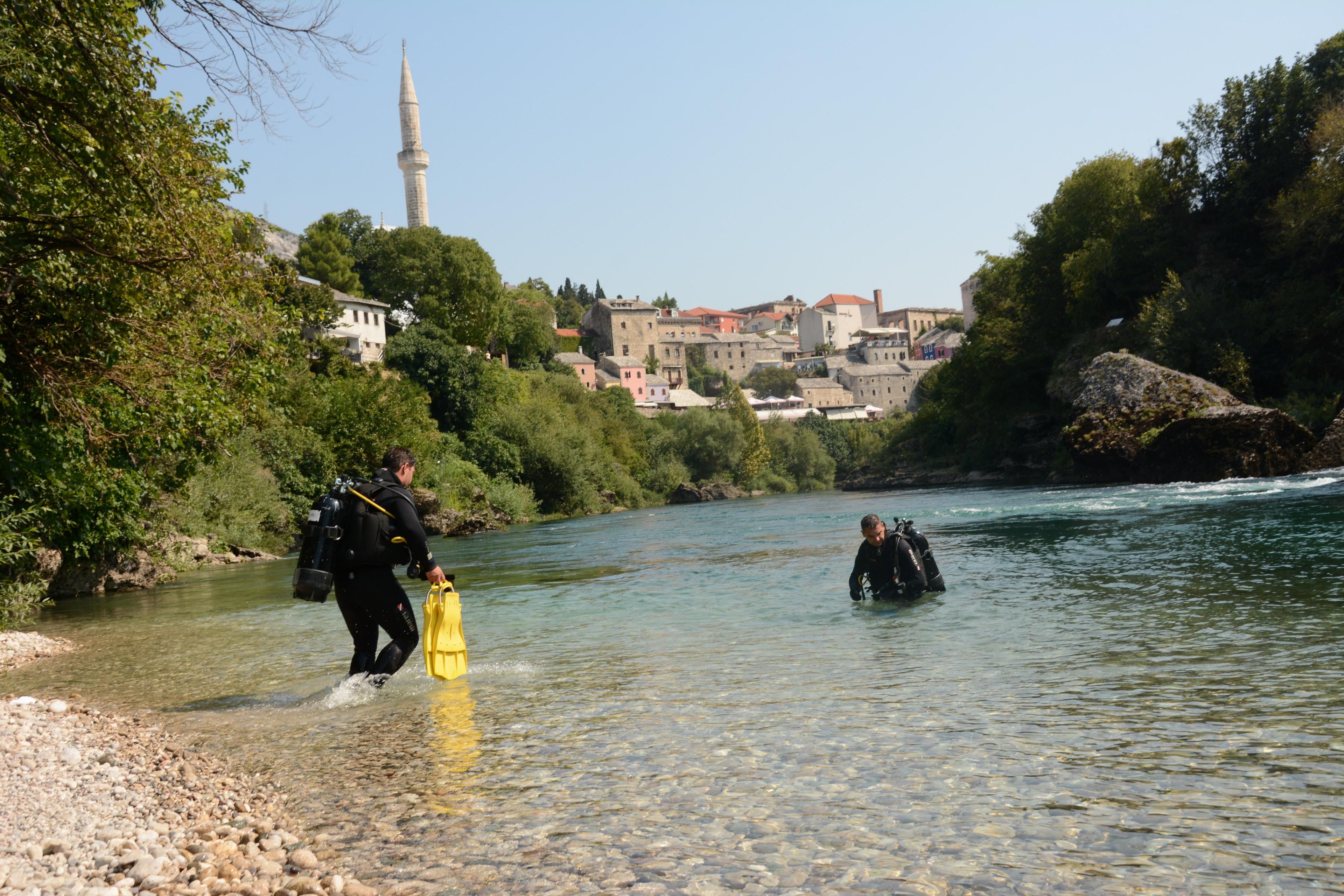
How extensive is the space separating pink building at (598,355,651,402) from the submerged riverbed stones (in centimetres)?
12198

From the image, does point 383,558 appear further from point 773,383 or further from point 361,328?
point 773,383

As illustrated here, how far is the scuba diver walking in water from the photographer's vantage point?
7590 mm

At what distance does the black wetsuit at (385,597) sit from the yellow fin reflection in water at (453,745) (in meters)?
0.57

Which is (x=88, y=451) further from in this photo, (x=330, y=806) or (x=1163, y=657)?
(x=1163, y=657)

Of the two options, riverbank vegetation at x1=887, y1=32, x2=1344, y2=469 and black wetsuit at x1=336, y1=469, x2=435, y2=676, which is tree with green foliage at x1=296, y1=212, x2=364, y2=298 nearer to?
riverbank vegetation at x1=887, y1=32, x2=1344, y2=469

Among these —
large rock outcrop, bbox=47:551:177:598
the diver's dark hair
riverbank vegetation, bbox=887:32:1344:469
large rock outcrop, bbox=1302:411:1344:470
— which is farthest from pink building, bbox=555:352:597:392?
the diver's dark hair

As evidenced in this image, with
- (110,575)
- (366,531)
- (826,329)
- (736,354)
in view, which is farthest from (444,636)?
(826,329)

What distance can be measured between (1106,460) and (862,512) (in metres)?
12.1

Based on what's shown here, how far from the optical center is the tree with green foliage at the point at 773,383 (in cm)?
15500

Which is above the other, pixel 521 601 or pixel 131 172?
pixel 131 172

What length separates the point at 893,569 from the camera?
12586mm

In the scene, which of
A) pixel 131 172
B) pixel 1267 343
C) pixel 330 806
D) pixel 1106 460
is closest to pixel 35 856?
pixel 330 806

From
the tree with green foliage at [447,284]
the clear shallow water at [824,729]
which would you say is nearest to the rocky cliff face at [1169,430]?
the clear shallow water at [824,729]

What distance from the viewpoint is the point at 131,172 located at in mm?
9695
